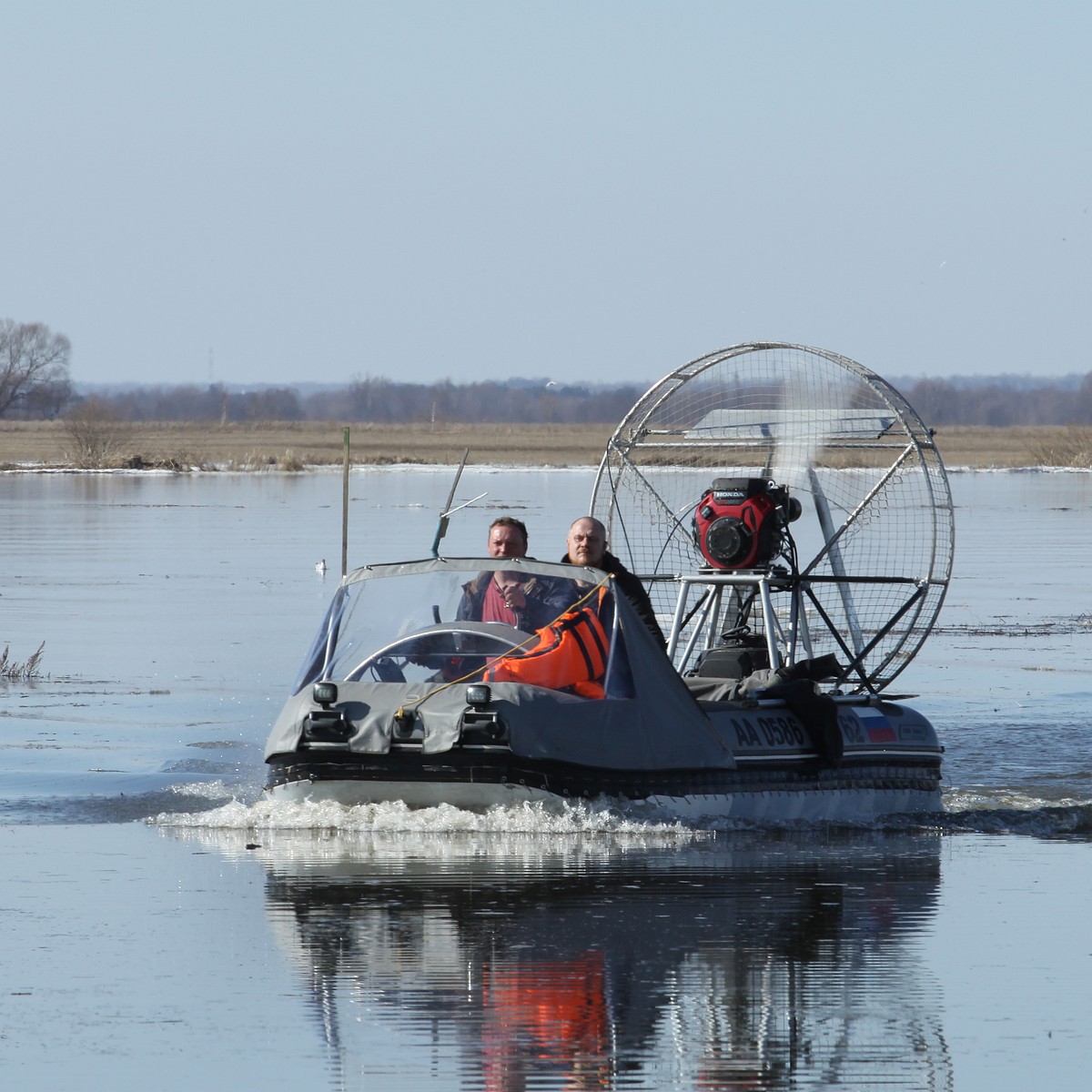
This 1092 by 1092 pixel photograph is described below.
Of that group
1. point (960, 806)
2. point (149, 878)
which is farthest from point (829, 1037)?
point (960, 806)

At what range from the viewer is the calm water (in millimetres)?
6484

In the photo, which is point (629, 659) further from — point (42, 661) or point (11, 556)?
point (11, 556)

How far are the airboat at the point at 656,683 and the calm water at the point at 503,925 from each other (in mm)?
256

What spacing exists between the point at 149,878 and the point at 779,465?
5.85 metres

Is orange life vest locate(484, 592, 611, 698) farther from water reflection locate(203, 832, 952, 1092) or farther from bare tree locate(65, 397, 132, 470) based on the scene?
bare tree locate(65, 397, 132, 470)

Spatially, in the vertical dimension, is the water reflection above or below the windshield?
below

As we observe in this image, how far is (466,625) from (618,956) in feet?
11.0

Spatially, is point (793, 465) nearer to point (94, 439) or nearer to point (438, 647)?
point (438, 647)

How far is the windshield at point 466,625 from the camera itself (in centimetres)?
1069

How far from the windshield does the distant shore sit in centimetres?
5393

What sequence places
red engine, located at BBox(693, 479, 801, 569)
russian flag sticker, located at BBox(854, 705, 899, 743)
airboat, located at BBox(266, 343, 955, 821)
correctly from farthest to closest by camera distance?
red engine, located at BBox(693, 479, 801, 569), russian flag sticker, located at BBox(854, 705, 899, 743), airboat, located at BBox(266, 343, 955, 821)

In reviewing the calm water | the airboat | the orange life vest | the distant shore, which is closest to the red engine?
the airboat

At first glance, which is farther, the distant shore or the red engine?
the distant shore

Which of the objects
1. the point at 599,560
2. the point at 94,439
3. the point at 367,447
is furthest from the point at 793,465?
the point at 367,447
